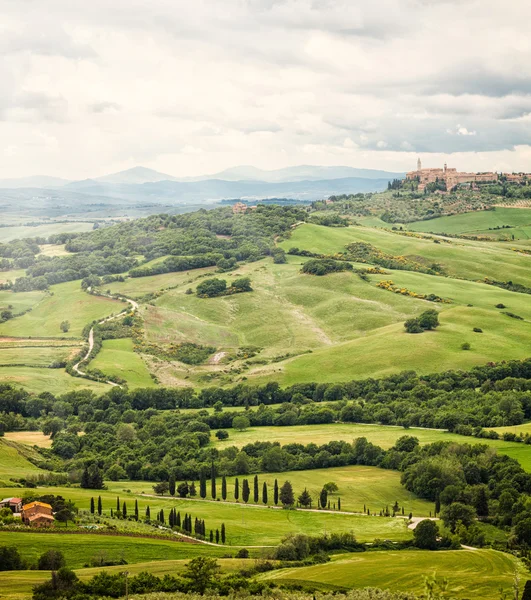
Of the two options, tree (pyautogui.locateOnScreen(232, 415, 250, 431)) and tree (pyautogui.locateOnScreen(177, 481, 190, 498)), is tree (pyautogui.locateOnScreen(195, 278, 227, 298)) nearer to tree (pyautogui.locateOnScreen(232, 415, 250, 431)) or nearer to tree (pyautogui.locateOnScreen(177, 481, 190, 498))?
tree (pyautogui.locateOnScreen(232, 415, 250, 431))

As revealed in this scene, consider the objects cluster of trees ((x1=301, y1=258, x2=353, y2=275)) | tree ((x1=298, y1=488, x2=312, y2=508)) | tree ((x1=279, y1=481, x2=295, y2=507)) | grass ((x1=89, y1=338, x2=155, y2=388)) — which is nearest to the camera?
tree ((x1=279, y1=481, x2=295, y2=507))

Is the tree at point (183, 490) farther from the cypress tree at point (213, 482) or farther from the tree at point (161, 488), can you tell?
the cypress tree at point (213, 482)

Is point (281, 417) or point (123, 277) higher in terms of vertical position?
point (123, 277)

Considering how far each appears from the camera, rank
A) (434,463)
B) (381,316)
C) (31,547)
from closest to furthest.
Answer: (31,547) < (434,463) < (381,316)

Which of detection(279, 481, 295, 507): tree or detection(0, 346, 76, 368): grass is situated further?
detection(0, 346, 76, 368): grass

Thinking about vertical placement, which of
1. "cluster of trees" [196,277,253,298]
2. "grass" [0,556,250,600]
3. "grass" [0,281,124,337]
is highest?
"cluster of trees" [196,277,253,298]

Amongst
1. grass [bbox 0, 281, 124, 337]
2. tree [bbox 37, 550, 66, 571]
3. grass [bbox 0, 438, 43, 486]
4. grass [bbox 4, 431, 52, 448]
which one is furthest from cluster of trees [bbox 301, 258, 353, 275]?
tree [bbox 37, 550, 66, 571]

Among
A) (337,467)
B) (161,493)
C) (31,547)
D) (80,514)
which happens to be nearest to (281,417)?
(337,467)

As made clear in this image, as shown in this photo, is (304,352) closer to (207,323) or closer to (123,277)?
(207,323)
